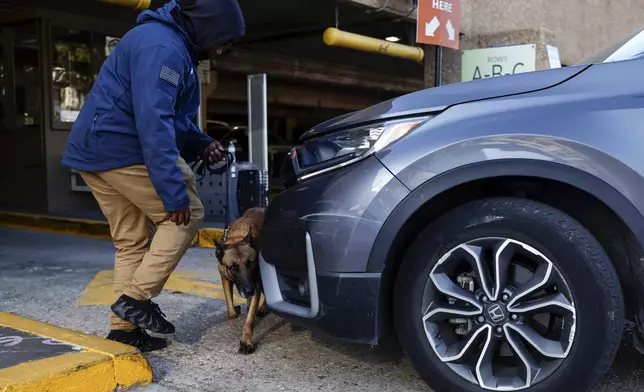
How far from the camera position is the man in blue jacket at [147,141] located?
2.66 meters

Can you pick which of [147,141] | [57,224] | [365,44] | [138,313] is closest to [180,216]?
[147,141]

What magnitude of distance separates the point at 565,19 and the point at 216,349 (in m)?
8.89

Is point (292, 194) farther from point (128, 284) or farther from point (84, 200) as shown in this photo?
point (84, 200)

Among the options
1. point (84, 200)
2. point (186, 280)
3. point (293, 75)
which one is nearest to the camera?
point (186, 280)

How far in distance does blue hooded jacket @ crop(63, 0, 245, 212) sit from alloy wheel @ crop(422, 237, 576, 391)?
4.02 ft

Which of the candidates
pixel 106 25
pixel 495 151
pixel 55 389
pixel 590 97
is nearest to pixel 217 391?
pixel 55 389

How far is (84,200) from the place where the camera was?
9.40 meters

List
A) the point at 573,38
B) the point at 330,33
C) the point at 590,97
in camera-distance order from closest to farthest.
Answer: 1. the point at 590,97
2. the point at 330,33
3. the point at 573,38

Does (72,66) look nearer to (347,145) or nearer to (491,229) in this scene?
(347,145)

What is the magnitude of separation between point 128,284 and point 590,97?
2.20 m

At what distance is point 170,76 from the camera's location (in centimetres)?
268

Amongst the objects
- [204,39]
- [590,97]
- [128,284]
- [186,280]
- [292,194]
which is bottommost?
[186,280]

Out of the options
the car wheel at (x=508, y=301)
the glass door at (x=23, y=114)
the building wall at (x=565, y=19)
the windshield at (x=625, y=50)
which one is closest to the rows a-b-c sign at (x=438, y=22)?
the building wall at (x=565, y=19)

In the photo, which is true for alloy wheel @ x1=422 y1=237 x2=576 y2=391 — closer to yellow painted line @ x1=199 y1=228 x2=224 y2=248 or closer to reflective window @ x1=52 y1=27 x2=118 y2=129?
yellow painted line @ x1=199 y1=228 x2=224 y2=248
